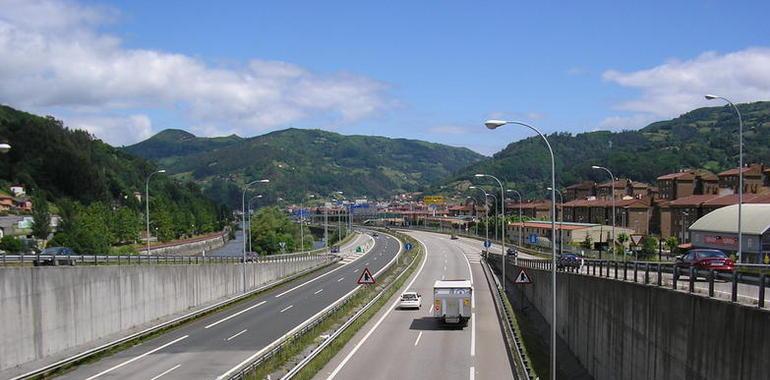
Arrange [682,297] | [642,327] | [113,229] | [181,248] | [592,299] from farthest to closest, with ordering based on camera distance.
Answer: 1. [181,248]
2. [113,229]
3. [592,299]
4. [642,327]
5. [682,297]

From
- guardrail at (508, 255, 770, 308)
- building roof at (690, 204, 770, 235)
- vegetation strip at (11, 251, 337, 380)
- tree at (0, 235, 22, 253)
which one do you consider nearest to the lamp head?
guardrail at (508, 255, 770, 308)

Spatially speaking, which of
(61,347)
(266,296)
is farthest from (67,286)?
(266,296)

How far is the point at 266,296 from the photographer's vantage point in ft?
198

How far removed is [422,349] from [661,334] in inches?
712

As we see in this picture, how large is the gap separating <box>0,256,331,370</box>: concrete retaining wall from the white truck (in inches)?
653

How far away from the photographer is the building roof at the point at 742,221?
46625mm

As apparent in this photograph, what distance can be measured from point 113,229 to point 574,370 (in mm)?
100779

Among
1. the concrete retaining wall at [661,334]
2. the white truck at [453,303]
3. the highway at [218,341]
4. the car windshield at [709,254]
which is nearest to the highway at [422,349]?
the white truck at [453,303]

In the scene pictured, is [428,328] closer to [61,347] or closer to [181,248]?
[61,347]

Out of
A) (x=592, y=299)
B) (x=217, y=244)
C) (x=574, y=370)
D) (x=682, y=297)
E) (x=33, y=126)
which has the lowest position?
(x=217, y=244)

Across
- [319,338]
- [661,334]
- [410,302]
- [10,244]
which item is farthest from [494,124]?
[10,244]

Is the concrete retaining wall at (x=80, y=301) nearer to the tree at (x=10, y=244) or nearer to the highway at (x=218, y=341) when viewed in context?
the highway at (x=218, y=341)

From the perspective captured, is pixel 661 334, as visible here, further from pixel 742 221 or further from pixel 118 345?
pixel 742 221

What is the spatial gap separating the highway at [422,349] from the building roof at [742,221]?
17.4 metres
